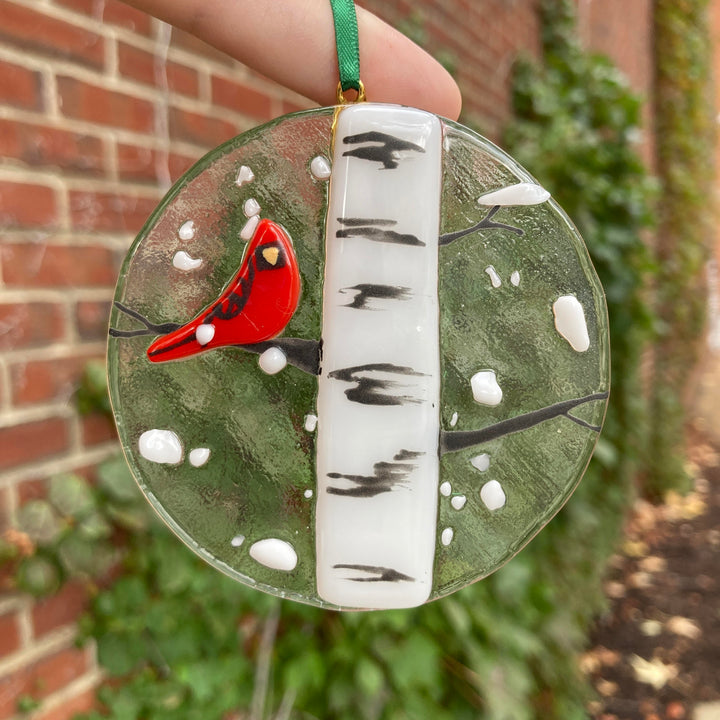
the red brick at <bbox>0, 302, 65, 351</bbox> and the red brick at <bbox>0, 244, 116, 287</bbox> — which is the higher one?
the red brick at <bbox>0, 244, 116, 287</bbox>

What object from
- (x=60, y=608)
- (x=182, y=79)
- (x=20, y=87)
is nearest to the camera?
(x=20, y=87)

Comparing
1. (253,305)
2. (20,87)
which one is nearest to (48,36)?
(20,87)

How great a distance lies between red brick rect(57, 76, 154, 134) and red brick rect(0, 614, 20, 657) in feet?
2.56

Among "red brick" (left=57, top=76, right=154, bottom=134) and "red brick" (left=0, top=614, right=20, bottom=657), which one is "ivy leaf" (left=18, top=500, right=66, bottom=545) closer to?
"red brick" (left=0, top=614, right=20, bottom=657)

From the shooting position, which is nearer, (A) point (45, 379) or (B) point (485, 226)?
(B) point (485, 226)

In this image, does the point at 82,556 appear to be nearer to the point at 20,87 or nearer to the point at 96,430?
the point at 96,430

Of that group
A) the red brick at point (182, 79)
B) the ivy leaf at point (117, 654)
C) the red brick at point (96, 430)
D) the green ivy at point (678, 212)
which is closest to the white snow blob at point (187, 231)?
the red brick at point (96, 430)

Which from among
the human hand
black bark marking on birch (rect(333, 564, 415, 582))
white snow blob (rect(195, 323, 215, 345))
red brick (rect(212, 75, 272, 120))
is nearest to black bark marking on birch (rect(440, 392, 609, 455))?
black bark marking on birch (rect(333, 564, 415, 582))

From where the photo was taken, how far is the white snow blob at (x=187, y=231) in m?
0.55

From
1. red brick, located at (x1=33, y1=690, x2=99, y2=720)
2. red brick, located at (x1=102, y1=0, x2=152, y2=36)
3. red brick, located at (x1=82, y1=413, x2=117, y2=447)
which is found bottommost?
red brick, located at (x1=33, y1=690, x2=99, y2=720)

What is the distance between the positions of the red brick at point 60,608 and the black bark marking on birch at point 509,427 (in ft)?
2.60

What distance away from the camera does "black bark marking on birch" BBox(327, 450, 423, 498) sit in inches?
22.3

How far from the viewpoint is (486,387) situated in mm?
570

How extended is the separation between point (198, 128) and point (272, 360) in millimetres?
845
